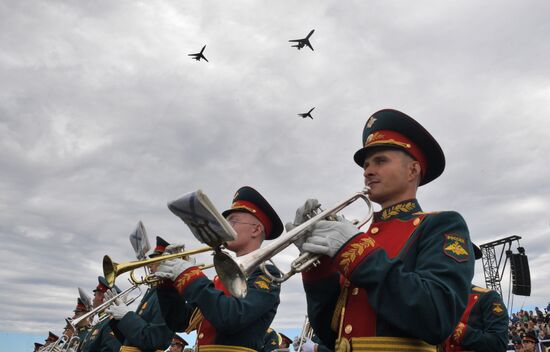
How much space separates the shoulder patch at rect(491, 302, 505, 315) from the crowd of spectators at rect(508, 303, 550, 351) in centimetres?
686

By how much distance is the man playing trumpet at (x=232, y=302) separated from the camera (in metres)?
5.32

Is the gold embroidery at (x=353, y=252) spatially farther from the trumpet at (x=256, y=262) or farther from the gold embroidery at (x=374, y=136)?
the gold embroidery at (x=374, y=136)

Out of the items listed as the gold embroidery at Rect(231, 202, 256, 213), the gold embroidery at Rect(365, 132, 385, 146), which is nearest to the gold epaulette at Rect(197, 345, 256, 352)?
the gold embroidery at Rect(231, 202, 256, 213)

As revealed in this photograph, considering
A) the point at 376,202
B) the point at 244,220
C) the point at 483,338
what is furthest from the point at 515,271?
the point at 376,202

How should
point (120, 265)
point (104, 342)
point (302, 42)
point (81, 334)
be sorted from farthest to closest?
point (302, 42) < point (81, 334) < point (104, 342) < point (120, 265)

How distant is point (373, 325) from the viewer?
3.20 metres

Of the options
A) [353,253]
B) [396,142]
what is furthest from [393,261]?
[396,142]

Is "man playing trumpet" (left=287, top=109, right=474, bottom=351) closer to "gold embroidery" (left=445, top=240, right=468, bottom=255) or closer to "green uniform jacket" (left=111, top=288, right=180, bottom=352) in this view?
"gold embroidery" (left=445, top=240, right=468, bottom=255)

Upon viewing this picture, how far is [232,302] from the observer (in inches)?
212

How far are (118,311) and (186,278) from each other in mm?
3091

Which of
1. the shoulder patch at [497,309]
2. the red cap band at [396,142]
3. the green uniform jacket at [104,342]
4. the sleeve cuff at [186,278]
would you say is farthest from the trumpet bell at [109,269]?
the shoulder patch at [497,309]

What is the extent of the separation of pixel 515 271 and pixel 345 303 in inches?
1059

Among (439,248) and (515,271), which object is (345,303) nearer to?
(439,248)

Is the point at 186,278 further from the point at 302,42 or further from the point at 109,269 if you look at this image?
the point at 302,42
